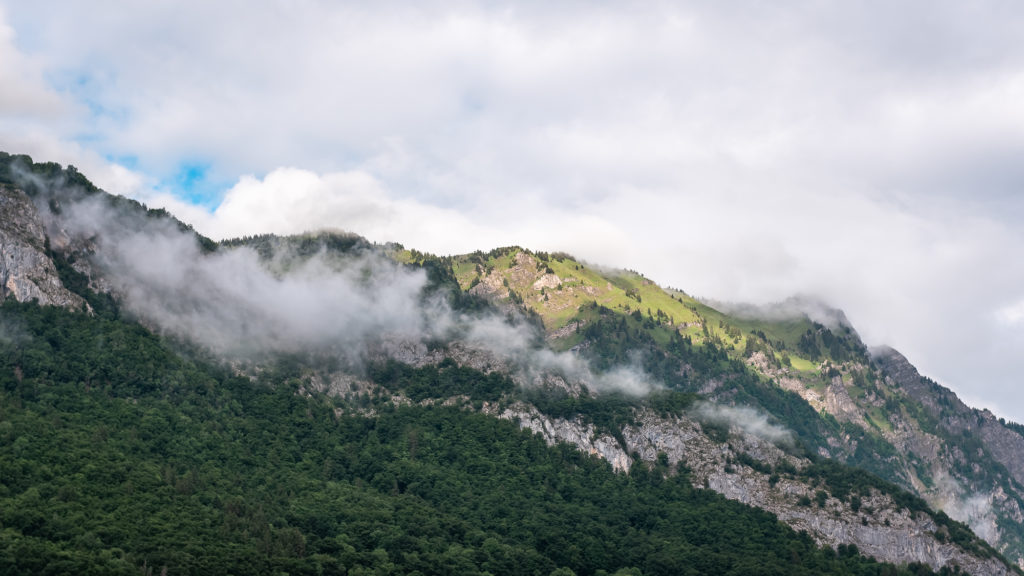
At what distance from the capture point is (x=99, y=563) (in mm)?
198750

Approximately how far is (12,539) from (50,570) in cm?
1483

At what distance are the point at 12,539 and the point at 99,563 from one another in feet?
62.1

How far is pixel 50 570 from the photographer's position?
189m

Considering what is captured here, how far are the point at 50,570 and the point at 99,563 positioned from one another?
11.3m

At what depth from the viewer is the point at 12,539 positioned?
197 m
